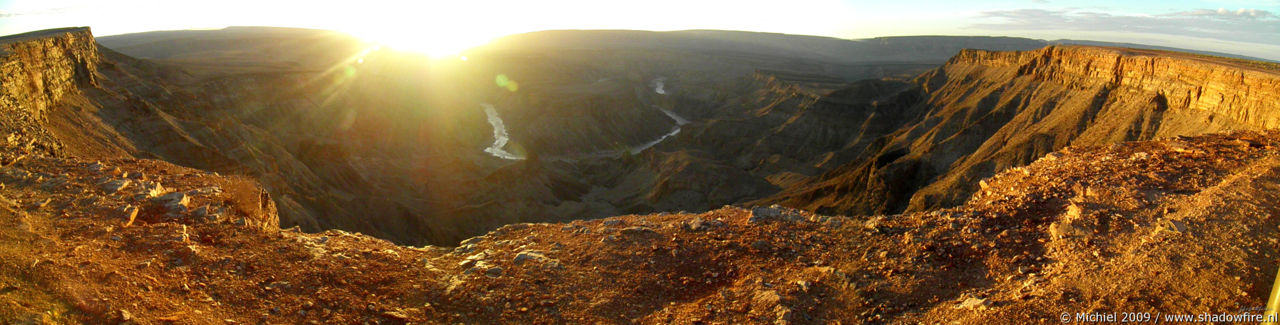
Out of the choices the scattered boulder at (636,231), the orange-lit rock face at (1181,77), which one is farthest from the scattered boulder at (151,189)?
the orange-lit rock face at (1181,77)

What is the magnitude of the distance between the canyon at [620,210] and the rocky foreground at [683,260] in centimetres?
4

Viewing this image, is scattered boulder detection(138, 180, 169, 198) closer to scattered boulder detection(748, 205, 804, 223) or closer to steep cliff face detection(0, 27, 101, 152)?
steep cliff face detection(0, 27, 101, 152)

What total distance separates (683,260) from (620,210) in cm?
3485

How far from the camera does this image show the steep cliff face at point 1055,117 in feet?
81.8

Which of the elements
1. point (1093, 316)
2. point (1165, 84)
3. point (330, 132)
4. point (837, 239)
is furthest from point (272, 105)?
point (1165, 84)

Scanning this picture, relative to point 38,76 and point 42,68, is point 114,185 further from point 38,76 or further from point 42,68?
point 42,68

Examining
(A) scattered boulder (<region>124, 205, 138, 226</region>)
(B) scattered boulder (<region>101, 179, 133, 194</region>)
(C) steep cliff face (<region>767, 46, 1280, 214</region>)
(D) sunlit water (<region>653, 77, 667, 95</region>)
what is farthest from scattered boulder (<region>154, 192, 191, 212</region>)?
(D) sunlit water (<region>653, 77, 667, 95</region>)

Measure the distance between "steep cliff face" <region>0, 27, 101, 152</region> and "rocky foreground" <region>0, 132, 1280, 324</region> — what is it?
11.5 ft

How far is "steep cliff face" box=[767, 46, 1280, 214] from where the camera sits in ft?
81.8

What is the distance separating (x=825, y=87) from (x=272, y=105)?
68.7 m

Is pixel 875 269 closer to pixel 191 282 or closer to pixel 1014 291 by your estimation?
pixel 1014 291

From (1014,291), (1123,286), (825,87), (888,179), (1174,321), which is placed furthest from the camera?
(825,87)

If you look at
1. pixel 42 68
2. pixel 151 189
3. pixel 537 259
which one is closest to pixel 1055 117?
pixel 537 259

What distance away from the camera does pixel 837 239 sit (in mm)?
9500
